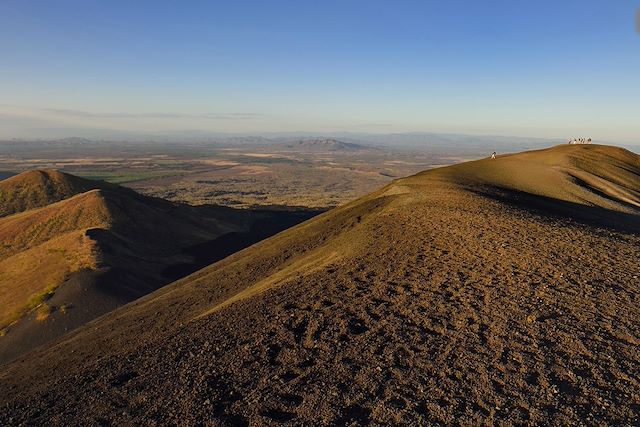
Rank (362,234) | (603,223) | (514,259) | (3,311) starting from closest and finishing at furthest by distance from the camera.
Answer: (514,259)
(362,234)
(603,223)
(3,311)

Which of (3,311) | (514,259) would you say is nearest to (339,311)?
(514,259)

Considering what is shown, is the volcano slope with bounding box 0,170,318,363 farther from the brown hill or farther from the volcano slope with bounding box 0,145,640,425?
the volcano slope with bounding box 0,145,640,425

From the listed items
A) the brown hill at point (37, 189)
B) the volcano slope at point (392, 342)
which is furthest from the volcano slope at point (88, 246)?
the volcano slope at point (392, 342)

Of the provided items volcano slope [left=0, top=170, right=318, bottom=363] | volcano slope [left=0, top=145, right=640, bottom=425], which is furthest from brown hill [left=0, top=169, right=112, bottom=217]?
volcano slope [left=0, top=145, right=640, bottom=425]

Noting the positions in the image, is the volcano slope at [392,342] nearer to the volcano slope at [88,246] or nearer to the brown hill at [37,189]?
the volcano slope at [88,246]

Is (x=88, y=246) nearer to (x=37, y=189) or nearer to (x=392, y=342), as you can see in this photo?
(x=37, y=189)

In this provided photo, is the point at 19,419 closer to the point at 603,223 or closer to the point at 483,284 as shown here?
the point at 483,284
